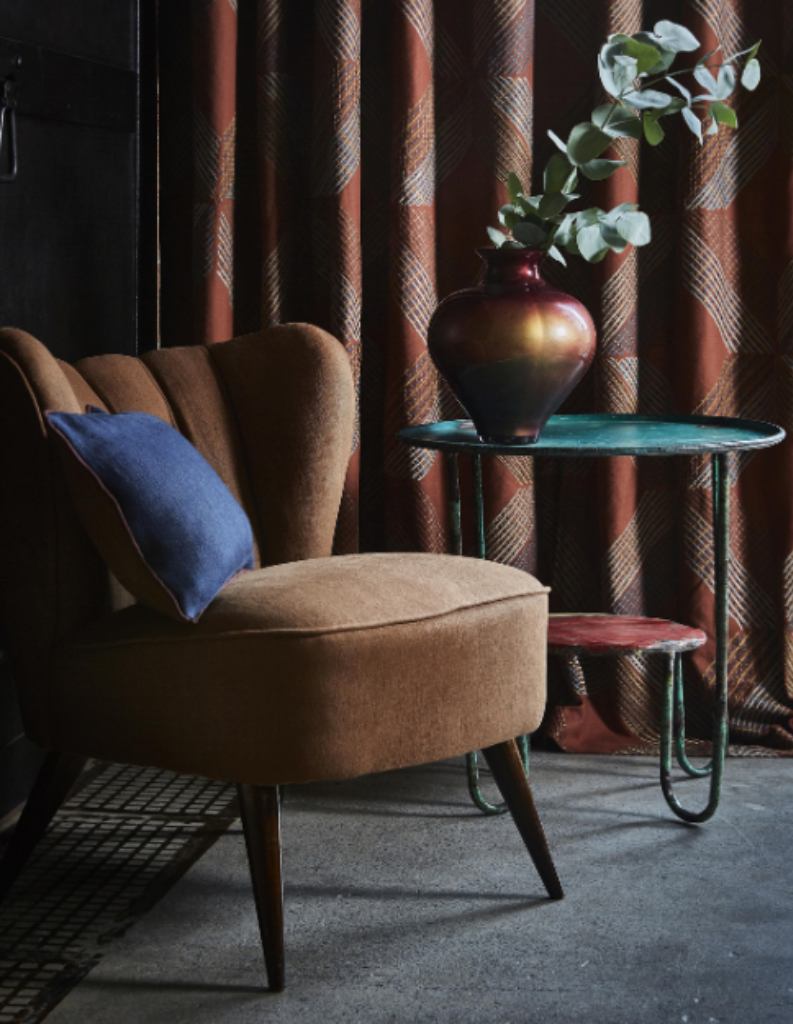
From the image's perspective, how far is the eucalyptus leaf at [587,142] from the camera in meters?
1.95

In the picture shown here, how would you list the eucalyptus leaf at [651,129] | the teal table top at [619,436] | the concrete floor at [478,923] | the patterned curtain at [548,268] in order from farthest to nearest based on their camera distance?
1. the patterned curtain at [548,268]
2. the eucalyptus leaf at [651,129]
3. the teal table top at [619,436]
4. the concrete floor at [478,923]

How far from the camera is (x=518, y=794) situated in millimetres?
1726

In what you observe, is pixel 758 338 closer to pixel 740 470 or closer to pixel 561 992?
pixel 740 470

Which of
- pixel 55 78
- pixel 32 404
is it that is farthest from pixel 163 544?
pixel 55 78

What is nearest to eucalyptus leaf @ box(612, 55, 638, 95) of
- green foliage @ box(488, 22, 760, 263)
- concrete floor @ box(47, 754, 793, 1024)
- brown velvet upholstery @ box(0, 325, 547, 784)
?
green foliage @ box(488, 22, 760, 263)

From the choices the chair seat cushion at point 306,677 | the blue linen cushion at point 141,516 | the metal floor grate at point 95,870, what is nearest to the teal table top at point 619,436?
the chair seat cushion at point 306,677

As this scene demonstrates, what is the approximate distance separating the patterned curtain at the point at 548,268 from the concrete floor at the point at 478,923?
1.58 ft

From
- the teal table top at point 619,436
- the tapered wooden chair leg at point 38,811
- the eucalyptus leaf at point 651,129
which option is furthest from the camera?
the eucalyptus leaf at point 651,129

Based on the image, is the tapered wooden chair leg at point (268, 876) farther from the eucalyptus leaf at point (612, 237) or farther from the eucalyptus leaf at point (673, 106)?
the eucalyptus leaf at point (673, 106)

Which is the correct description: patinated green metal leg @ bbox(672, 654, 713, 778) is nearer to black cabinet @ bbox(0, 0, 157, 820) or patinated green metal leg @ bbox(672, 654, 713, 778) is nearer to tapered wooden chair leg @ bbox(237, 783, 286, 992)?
tapered wooden chair leg @ bbox(237, 783, 286, 992)

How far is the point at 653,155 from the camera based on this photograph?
250 centimetres

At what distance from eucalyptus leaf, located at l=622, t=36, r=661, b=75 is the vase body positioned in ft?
1.08

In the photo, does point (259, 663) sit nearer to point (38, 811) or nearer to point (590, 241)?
point (38, 811)

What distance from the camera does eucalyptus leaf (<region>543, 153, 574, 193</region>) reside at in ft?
6.45
